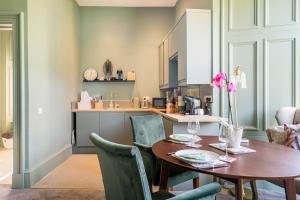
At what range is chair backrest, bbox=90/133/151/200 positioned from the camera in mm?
1168

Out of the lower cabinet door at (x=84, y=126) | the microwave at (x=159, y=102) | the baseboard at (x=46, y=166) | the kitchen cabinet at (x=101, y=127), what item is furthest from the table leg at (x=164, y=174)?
the microwave at (x=159, y=102)

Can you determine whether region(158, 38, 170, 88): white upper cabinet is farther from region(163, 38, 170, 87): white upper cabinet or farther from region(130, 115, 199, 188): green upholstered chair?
region(130, 115, 199, 188): green upholstered chair

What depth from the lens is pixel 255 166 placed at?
1.52m

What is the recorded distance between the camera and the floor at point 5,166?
3494mm

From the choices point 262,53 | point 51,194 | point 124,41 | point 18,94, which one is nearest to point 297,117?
point 262,53

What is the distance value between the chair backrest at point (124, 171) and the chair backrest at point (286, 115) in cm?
227

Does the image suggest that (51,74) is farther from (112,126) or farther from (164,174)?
(164,174)

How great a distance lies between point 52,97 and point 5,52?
2671 millimetres

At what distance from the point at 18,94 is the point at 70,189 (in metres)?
1.35

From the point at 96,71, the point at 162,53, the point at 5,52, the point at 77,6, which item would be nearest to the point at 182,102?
the point at 162,53

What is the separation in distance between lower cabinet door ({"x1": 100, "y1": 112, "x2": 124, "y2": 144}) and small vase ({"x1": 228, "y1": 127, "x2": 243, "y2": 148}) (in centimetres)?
342

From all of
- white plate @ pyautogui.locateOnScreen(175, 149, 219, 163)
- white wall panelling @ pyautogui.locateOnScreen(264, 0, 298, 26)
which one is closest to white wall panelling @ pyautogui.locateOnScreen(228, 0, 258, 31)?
white wall panelling @ pyautogui.locateOnScreen(264, 0, 298, 26)

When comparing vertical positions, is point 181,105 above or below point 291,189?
above

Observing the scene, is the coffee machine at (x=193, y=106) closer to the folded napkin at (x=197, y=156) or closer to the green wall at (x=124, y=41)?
the folded napkin at (x=197, y=156)
